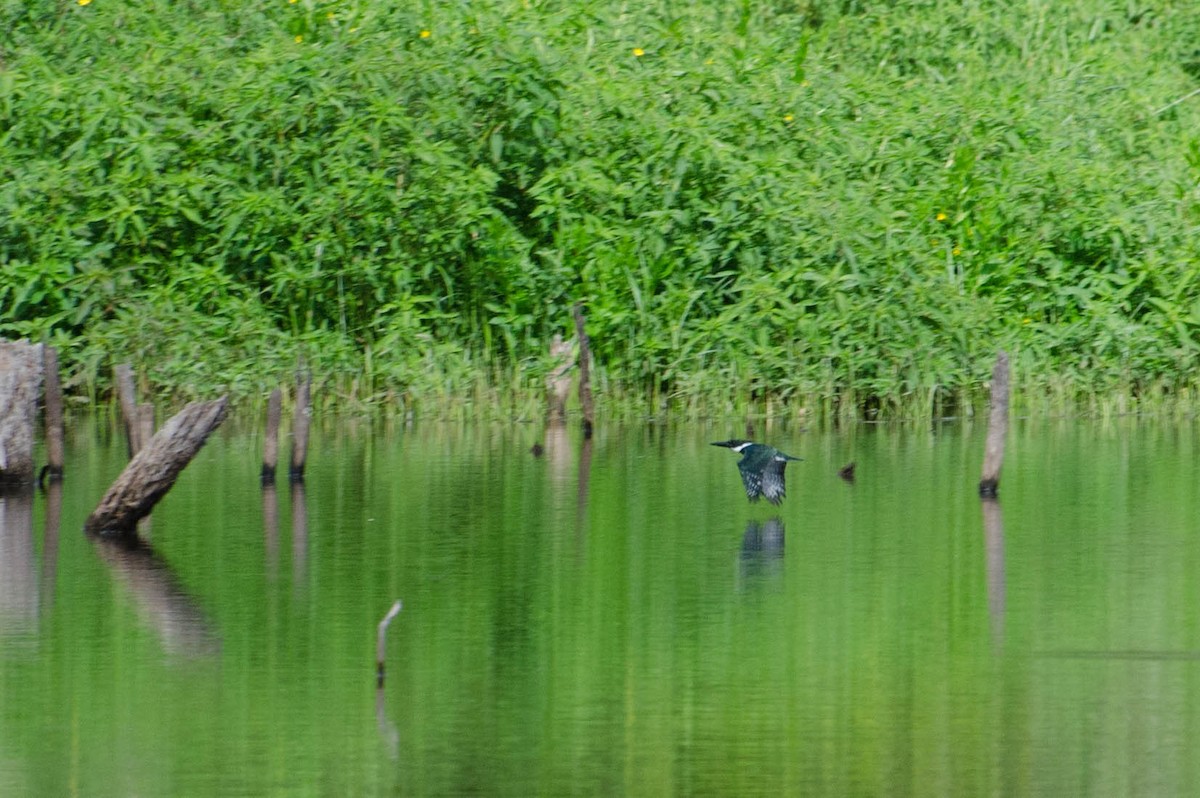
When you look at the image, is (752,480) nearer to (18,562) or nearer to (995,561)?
(995,561)

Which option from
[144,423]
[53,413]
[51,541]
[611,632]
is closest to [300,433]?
[144,423]

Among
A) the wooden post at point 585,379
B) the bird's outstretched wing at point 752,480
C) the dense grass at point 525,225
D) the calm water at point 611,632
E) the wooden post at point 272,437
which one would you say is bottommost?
the calm water at point 611,632

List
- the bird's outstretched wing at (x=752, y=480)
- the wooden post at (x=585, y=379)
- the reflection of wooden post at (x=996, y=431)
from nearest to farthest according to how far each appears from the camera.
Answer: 1. the bird's outstretched wing at (x=752, y=480)
2. the reflection of wooden post at (x=996, y=431)
3. the wooden post at (x=585, y=379)

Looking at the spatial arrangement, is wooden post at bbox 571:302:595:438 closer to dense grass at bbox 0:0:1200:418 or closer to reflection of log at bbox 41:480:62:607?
dense grass at bbox 0:0:1200:418

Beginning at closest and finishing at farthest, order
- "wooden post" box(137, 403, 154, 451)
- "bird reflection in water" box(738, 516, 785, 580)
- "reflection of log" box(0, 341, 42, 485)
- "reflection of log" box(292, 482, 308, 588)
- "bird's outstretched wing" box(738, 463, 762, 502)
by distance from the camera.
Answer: "bird reflection in water" box(738, 516, 785, 580) < "reflection of log" box(292, 482, 308, 588) < "bird's outstretched wing" box(738, 463, 762, 502) < "reflection of log" box(0, 341, 42, 485) < "wooden post" box(137, 403, 154, 451)

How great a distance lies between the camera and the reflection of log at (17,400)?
53.2 feet

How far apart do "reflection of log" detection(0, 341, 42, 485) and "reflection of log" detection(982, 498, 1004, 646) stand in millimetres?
6969

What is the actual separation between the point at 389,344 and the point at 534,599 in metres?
9.68

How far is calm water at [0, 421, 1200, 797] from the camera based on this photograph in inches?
339

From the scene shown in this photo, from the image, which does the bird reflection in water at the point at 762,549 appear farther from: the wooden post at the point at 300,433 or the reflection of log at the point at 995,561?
the wooden post at the point at 300,433

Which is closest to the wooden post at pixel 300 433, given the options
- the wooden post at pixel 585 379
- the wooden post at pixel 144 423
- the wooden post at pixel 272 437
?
the wooden post at pixel 272 437

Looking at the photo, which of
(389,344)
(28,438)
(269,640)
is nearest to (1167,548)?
(269,640)

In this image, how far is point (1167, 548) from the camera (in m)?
13.8

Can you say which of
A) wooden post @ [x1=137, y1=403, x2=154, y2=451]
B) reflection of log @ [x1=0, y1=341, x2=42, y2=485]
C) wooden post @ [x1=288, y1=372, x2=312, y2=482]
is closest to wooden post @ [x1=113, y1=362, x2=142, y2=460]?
wooden post @ [x1=137, y1=403, x2=154, y2=451]
